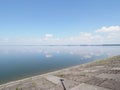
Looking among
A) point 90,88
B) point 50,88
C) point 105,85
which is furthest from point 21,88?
point 105,85

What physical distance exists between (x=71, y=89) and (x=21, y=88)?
2279mm

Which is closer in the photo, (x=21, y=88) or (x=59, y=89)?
(x=59, y=89)

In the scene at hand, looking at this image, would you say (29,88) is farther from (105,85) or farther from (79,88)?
(105,85)

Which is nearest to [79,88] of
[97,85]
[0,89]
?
[97,85]

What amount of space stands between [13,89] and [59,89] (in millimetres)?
2122

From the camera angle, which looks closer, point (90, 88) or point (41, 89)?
point (90, 88)

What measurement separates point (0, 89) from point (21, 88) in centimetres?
107

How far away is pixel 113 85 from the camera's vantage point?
16.2ft

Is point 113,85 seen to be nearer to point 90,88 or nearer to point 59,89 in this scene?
point 90,88

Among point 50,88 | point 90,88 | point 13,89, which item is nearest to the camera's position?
point 90,88

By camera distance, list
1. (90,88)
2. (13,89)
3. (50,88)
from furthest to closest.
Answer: (13,89), (50,88), (90,88)

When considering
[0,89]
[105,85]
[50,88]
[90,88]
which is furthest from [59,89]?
[0,89]

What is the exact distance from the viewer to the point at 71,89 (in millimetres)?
5016

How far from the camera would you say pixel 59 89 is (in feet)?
16.9
